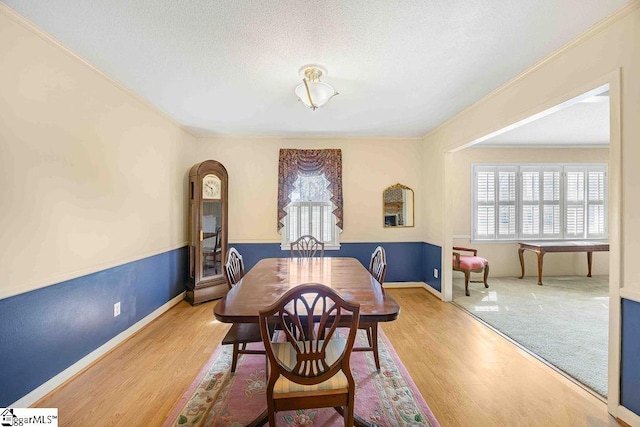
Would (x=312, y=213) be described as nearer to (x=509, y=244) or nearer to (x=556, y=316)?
(x=556, y=316)

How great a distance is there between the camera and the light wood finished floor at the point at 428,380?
1.68 m

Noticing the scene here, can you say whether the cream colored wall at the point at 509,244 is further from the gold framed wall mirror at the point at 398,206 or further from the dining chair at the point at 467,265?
the gold framed wall mirror at the point at 398,206

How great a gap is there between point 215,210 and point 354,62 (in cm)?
276

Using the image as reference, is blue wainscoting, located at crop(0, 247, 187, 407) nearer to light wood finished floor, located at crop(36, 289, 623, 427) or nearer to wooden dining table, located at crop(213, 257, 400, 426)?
light wood finished floor, located at crop(36, 289, 623, 427)

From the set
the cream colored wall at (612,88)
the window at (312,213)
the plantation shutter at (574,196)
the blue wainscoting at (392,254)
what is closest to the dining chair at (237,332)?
the blue wainscoting at (392,254)

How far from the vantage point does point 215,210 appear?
153 inches

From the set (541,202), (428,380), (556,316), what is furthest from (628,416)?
(541,202)

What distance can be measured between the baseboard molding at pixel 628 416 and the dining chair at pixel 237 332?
227 cm

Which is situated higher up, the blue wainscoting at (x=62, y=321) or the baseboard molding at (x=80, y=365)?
the blue wainscoting at (x=62, y=321)

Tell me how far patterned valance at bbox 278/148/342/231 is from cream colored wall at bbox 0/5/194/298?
1763 millimetres

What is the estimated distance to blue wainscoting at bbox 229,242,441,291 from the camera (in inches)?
168

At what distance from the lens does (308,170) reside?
4.27 meters

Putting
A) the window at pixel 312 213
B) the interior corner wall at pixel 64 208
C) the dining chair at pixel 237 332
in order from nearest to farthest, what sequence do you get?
the interior corner wall at pixel 64 208 → the dining chair at pixel 237 332 → the window at pixel 312 213

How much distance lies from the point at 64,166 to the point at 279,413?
2.32 meters
